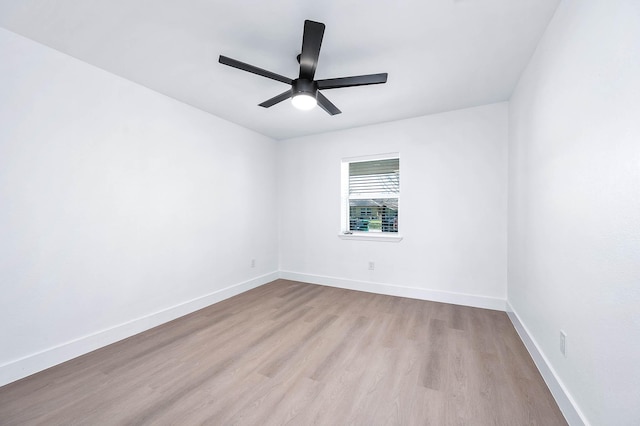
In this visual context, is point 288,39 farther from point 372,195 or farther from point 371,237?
point 371,237

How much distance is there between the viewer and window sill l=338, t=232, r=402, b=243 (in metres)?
3.72

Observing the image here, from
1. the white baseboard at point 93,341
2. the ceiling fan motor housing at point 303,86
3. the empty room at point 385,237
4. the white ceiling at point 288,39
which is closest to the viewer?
the empty room at point 385,237

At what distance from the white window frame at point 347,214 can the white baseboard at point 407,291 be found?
0.70 m

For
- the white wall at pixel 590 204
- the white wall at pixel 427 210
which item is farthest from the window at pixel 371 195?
the white wall at pixel 590 204

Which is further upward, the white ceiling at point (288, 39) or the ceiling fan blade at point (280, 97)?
the white ceiling at point (288, 39)

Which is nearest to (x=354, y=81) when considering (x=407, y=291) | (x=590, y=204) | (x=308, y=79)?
(x=308, y=79)

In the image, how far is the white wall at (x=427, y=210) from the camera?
3152 mm

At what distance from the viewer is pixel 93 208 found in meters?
2.30

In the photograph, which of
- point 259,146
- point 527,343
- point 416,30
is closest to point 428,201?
point 527,343

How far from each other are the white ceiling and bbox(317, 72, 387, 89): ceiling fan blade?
270mm

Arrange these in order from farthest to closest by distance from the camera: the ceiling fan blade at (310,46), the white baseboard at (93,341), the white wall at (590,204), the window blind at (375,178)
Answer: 1. the window blind at (375,178)
2. the white baseboard at (93,341)
3. the ceiling fan blade at (310,46)
4. the white wall at (590,204)

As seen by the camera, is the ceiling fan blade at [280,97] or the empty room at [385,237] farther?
the ceiling fan blade at [280,97]

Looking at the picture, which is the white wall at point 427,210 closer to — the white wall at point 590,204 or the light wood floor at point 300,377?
the light wood floor at point 300,377

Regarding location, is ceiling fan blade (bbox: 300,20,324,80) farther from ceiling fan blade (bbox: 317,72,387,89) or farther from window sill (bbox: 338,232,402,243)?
window sill (bbox: 338,232,402,243)
